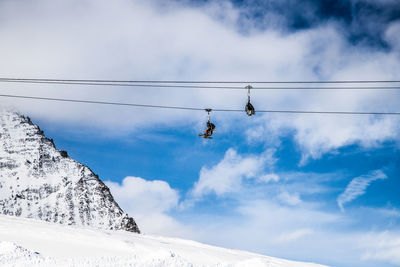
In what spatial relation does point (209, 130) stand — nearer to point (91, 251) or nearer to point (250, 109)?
point (250, 109)

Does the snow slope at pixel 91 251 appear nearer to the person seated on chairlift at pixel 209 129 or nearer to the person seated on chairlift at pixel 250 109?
the person seated on chairlift at pixel 209 129

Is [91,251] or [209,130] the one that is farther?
[91,251]

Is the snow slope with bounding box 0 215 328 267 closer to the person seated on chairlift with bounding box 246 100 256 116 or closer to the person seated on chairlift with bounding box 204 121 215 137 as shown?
the person seated on chairlift with bounding box 204 121 215 137

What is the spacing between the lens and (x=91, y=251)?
87.1 feet

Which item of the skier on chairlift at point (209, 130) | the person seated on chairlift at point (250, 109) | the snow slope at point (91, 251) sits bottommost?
the snow slope at point (91, 251)

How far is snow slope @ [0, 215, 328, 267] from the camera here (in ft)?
80.5

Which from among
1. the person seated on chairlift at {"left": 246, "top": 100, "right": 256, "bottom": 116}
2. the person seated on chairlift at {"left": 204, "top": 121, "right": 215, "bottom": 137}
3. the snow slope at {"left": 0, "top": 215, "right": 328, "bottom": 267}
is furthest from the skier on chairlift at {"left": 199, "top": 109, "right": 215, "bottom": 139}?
the snow slope at {"left": 0, "top": 215, "right": 328, "bottom": 267}

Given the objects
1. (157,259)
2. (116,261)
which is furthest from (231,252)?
(116,261)

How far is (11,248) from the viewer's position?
79.1 feet

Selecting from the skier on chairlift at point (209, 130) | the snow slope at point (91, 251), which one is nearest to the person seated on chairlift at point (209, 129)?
the skier on chairlift at point (209, 130)

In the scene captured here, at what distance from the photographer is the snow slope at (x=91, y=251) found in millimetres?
24531

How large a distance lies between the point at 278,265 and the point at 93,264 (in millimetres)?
12269

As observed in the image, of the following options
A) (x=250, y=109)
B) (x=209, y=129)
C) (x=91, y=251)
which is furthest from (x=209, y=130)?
(x=91, y=251)

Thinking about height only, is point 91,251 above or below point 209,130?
below
